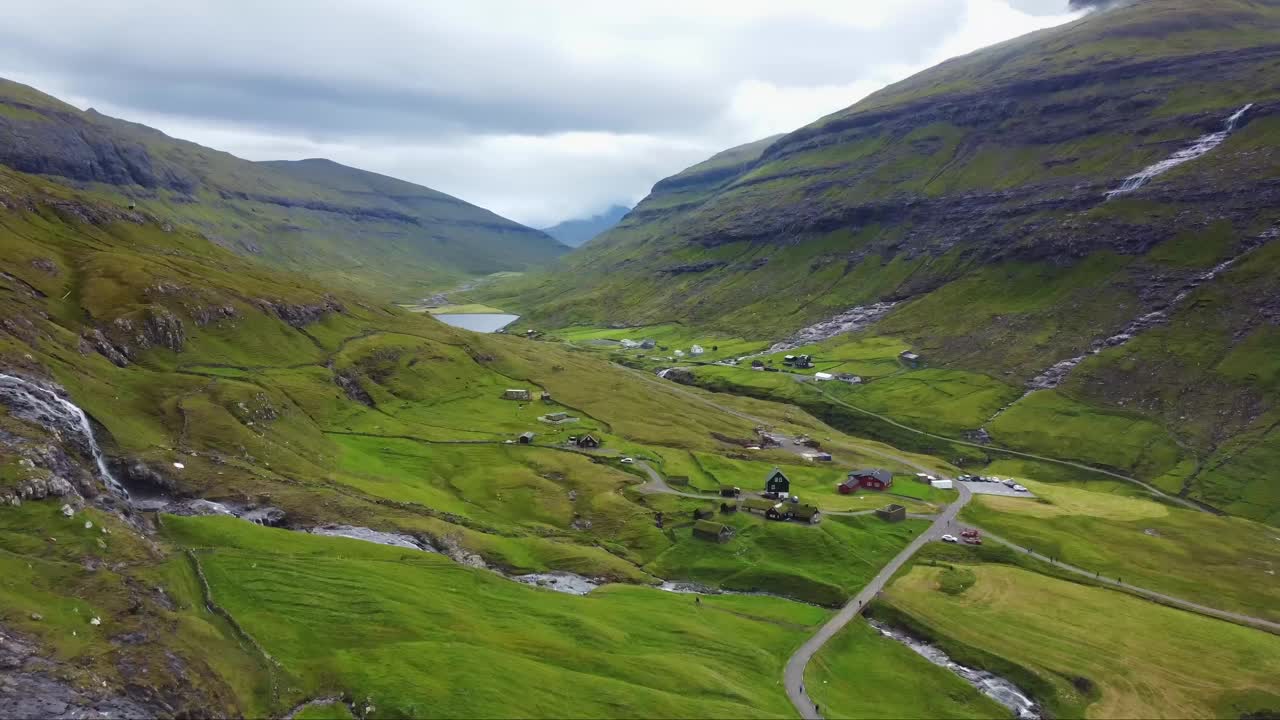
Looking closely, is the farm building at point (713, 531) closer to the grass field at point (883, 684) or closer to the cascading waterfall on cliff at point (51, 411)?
the grass field at point (883, 684)

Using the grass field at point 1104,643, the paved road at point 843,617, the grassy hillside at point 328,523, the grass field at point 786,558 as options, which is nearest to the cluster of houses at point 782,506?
the grass field at point 786,558

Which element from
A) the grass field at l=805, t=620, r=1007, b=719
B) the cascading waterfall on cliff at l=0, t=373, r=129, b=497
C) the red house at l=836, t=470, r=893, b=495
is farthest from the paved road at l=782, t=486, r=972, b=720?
the cascading waterfall on cliff at l=0, t=373, r=129, b=497

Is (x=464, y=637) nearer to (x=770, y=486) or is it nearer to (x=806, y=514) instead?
(x=806, y=514)

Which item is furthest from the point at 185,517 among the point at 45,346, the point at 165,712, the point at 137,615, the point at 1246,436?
the point at 1246,436

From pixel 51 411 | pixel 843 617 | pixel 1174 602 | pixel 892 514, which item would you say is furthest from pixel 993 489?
pixel 51 411

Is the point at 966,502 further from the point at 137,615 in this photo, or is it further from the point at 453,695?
the point at 137,615

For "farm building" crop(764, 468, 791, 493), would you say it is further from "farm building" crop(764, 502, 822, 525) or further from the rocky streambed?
the rocky streambed
